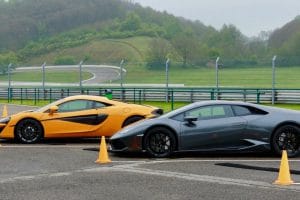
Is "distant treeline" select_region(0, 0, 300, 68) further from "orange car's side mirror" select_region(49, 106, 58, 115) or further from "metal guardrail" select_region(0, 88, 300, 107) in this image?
"orange car's side mirror" select_region(49, 106, 58, 115)

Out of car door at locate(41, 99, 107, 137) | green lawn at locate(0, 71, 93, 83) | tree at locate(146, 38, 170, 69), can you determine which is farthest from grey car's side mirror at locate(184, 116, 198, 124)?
green lawn at locate(0, 71, 93, 83)

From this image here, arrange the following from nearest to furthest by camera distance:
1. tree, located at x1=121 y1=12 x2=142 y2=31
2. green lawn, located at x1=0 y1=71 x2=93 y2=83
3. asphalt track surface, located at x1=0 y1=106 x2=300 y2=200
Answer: asphalt track surface, located at x1=0 y1=106 x2=300 y2=200 < green lawn, located at x1=0 y1=71 x2=93 y2=83 < tree, located at x1=121 y1=12 x2=142 y2=31

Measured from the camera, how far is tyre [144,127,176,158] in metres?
12.2

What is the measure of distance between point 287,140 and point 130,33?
66.8 m

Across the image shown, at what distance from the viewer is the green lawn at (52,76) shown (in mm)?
39406

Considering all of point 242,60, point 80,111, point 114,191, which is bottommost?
point 114,191

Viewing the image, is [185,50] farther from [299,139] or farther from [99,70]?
[299,139]

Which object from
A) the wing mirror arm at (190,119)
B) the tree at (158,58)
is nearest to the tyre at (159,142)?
the wing mirror arm at (190,119)

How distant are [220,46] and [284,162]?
3596cm

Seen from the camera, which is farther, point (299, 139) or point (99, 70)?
point (99, 70)

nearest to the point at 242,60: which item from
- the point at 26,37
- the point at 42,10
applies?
the point at 26,37

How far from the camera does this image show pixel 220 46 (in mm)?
Answer: 44750

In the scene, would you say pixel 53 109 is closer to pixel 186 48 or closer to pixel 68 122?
pixel 68 122

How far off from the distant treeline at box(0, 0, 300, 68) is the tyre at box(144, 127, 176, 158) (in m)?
18.3
